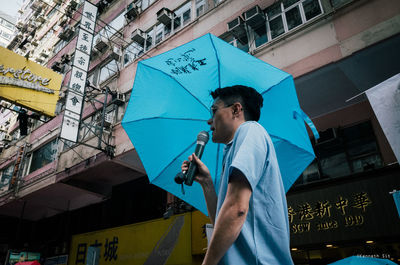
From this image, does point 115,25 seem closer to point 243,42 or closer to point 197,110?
point 243,42

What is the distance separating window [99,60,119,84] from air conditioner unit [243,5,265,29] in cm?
741

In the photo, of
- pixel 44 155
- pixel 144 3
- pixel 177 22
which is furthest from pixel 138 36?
pixel 44 155

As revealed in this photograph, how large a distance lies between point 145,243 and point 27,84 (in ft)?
30.4

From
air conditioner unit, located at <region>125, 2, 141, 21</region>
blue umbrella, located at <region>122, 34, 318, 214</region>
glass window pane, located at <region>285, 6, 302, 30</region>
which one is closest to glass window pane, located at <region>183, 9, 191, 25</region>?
air conditioner unit, located at <region>125, 2, 141, 21</region>

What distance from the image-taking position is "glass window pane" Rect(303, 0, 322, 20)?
769cm

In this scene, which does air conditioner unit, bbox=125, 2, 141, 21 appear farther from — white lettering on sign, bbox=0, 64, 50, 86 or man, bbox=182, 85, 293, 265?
man, bbox=182, 85, 293, 265

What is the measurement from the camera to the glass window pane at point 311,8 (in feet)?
25.2

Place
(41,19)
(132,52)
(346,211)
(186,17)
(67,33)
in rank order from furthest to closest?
(41,19)
(67,33)
(132,52)
(186,17)
(346,211)

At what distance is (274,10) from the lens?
894 centimetres

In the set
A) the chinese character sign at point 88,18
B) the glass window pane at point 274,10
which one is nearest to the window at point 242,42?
the glass window pane at point 274,10

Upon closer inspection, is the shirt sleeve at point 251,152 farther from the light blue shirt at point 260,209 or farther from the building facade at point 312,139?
the building facade at point 312,139

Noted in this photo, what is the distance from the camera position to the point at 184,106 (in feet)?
10.8

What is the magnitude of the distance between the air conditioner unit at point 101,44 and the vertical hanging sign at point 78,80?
6.11ft

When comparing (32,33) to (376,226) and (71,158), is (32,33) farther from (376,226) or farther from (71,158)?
(376,226)
